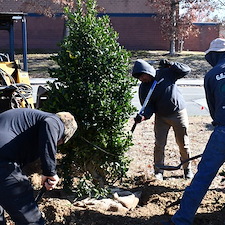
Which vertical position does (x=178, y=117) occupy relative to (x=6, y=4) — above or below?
below

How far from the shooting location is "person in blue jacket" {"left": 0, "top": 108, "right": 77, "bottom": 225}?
395 cm

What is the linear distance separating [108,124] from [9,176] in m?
1.77

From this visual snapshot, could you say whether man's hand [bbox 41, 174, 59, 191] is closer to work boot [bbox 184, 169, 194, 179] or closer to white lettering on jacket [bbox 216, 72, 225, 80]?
white lettering on jacket [bbox 216, 72, 225, 80]

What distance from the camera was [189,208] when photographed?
14.8ft

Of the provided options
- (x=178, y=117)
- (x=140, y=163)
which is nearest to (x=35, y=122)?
(x=178, y=117)

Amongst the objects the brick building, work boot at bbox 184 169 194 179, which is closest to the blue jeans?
work boot at bbox 184 169 194 179

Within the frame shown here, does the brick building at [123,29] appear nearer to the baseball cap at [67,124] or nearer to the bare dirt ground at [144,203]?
the bare dirt ground at [144,203]

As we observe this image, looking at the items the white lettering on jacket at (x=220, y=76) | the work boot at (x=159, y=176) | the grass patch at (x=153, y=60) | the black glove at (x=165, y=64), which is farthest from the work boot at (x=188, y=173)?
the grass patch at (x=153, y=60)

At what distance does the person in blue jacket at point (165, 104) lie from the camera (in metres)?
6.67

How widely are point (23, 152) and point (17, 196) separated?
38 centimetres

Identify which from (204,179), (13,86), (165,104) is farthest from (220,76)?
(13,86)

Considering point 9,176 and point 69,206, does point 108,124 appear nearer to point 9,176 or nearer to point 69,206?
point 69,206

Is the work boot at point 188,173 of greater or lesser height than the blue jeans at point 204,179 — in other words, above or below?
below

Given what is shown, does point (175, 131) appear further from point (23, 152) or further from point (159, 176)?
point (23, 152)
